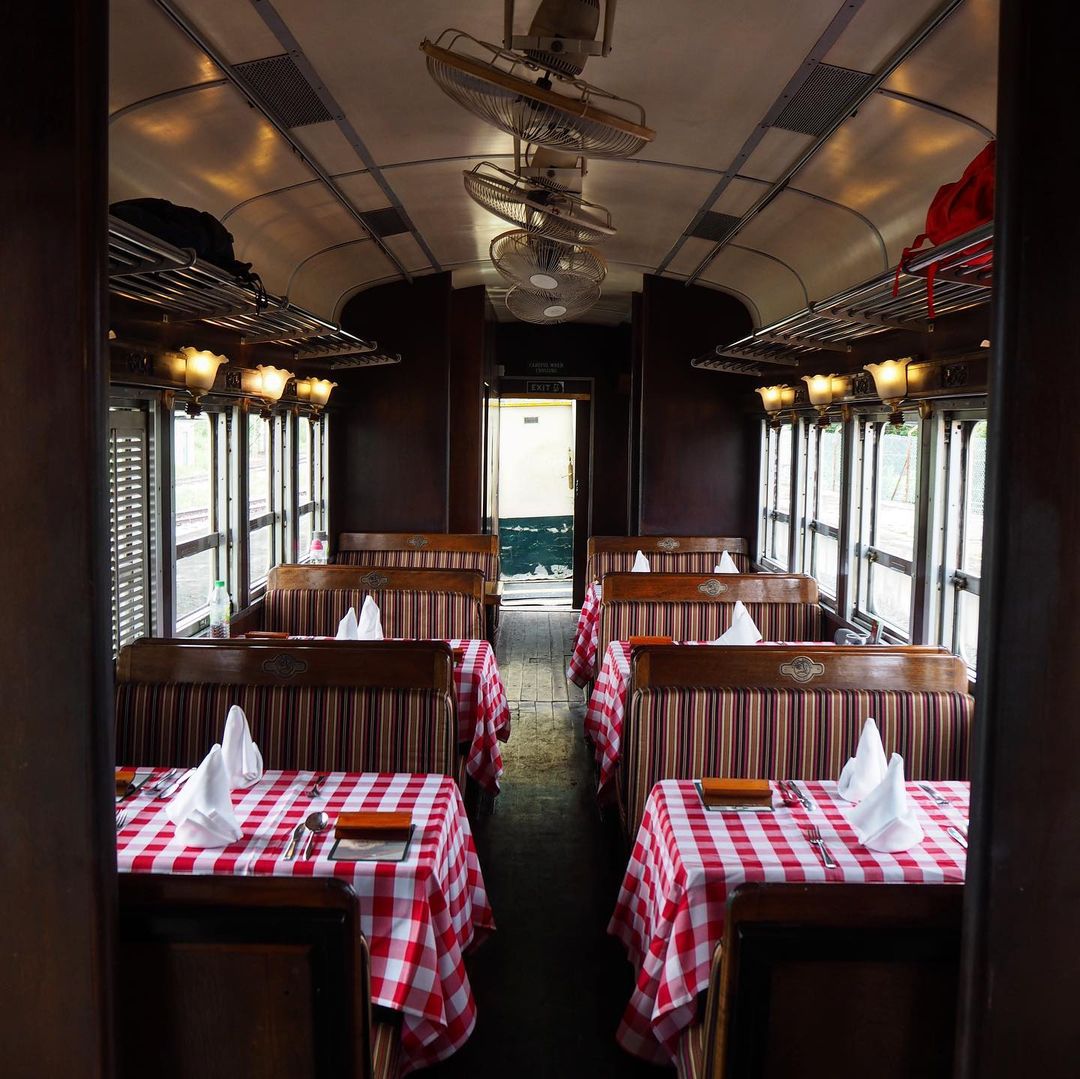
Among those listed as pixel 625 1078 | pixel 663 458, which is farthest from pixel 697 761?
pixel 663 458

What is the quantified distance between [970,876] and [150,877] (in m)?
1.40

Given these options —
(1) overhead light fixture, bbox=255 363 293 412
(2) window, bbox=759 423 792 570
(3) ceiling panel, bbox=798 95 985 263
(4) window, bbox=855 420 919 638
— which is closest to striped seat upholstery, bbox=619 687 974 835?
(4) window, bbox=855 420 919 638

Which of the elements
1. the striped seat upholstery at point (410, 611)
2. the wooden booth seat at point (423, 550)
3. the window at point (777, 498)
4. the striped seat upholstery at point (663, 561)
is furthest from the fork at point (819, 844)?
the wooden booth seat at point (423, 550)

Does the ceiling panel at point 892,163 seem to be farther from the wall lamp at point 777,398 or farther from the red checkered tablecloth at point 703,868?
the red checkered tablecloth at point 703,868

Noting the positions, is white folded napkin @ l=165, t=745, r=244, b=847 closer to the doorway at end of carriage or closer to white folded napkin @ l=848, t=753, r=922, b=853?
white folded napkin @ l=848, t=753, r=922, b=853

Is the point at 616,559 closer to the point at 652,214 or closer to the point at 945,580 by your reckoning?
the point at 652,214

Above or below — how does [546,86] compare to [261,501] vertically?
above

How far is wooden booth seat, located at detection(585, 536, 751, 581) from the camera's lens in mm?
7816

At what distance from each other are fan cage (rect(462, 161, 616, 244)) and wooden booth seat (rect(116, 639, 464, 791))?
5.61 feet

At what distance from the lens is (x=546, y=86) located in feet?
11.0

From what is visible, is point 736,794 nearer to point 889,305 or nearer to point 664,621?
point 889,305

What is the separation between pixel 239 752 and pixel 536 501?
35.4ft

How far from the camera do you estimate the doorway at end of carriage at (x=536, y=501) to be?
42.5ft

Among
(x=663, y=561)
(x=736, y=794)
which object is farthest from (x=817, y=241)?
(x=736, y=794)
